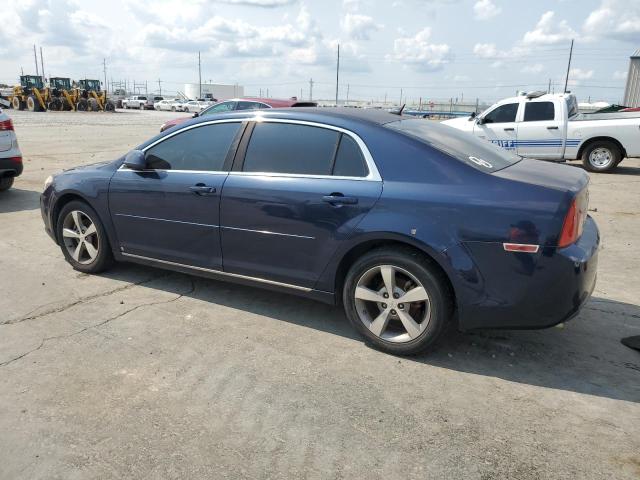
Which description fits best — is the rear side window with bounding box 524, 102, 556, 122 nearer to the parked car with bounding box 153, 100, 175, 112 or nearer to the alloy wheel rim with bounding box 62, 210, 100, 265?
the alloy wheel rim with bounding box 62, 210, 100, 265

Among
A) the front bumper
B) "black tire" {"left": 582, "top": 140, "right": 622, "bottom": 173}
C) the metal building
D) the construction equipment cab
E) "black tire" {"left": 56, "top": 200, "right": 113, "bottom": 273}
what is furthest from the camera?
the construction equipment cab

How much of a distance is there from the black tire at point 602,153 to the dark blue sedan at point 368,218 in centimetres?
963

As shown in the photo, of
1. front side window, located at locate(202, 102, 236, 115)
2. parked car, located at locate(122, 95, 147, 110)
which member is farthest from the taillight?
parked car, located at locate(122, 95, 147, 110)

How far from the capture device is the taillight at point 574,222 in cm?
299

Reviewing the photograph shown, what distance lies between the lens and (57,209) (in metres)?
5.11

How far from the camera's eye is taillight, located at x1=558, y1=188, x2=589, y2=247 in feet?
9.82

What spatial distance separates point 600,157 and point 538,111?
185 centimetres

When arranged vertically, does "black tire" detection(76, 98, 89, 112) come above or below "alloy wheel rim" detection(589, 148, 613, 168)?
above

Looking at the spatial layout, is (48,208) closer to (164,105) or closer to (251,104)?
(251,104)

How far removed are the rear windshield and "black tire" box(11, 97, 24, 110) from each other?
47745 mm

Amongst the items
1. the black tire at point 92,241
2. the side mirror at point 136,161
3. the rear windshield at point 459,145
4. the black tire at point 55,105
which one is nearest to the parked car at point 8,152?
the black tire at point 92,241

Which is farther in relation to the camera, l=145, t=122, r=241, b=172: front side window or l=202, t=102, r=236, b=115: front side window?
l=202, t=102, r=236, b=115: front side window

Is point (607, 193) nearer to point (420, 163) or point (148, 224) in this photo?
point (420, 163)

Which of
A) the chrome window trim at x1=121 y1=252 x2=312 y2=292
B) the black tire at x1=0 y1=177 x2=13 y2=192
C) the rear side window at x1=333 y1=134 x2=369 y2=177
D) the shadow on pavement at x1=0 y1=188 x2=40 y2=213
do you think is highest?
the rear side window at x1=333 y1=134 x2=369 y2=177
